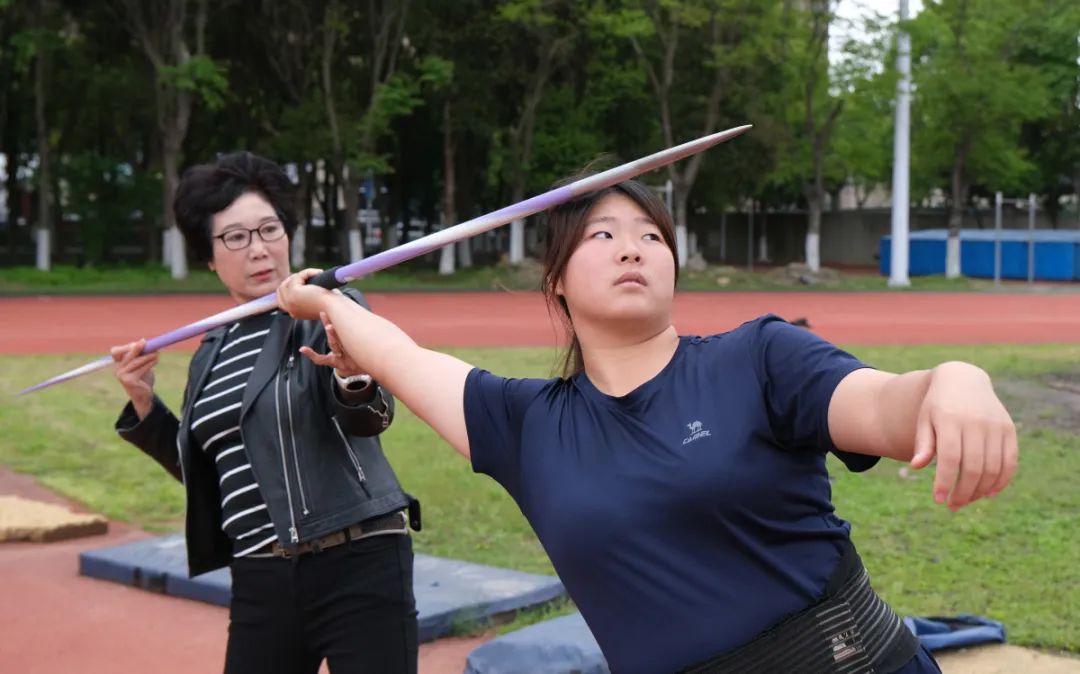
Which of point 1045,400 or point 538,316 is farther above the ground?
point 538,316

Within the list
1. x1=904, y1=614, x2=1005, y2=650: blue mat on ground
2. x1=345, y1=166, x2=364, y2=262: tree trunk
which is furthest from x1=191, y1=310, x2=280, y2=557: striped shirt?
x1=345, y1=166, x2=364, y2=262: tree trunk

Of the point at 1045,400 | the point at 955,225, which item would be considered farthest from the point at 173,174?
the point at 1045,400

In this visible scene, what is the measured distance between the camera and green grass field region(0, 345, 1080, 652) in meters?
6.09

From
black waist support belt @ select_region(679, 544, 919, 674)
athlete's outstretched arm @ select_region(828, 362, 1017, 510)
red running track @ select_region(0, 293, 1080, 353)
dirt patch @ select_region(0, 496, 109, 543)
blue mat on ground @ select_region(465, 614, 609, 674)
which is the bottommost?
dirt patch @ select_region(0, 496, 109, 543)

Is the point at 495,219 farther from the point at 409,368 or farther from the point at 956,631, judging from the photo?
the point at 956,631

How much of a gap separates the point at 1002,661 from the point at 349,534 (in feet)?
9.52

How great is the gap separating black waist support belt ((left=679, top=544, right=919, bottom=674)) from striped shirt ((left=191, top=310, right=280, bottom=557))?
1.50 meters

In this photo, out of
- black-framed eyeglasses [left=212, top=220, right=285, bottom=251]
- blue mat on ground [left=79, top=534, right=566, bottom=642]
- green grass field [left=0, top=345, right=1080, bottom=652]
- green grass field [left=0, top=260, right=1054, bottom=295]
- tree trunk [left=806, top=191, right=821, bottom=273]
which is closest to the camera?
black-framed eyeglasses [left=212, top=220, right=285, bottom=251]

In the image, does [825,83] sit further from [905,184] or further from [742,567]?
[742,567]

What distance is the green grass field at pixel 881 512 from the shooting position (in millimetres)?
6094

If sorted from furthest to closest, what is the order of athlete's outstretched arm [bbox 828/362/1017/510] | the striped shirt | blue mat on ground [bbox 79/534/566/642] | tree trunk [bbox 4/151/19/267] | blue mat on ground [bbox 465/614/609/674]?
tree trunk [bbox 4/151/19/267] < blue mat on ground [bbox 79/534/566/642] < blue mat on ground [bbox 465/614/609/674] < the striped shirt < athlete's outstretched arm [bbox 828/362/1017/510]

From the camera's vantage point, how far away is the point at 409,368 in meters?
2.40

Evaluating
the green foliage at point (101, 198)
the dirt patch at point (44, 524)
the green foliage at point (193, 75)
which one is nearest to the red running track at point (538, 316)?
the green foliage at point (193, 75)

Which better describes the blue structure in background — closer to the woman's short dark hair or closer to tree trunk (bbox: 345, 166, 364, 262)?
tree trunk (bbox: 345, 166, 364, 262)
